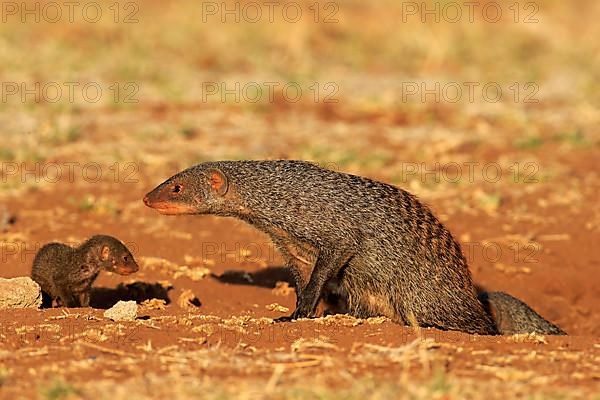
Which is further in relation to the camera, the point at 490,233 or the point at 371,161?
the point at 371,161

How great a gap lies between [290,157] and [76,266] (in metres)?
3.86

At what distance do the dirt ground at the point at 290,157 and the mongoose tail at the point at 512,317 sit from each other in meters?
0.93

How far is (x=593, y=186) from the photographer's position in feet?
29.6

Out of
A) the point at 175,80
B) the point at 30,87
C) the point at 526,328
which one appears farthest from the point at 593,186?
the point at 30,87

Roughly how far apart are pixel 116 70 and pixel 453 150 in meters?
4.53

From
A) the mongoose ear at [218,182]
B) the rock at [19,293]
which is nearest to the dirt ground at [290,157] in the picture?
the rock at [19,293]

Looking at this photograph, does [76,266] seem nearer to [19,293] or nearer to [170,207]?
[19,293]

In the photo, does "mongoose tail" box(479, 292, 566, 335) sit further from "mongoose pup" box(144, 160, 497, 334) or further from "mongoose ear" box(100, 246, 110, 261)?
"mongoose ear" box(100, 246, 110, 261)

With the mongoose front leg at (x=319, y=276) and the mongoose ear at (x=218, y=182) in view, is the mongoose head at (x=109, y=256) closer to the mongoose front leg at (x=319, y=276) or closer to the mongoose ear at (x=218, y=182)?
the mongoose ear at (x=218, y=182)

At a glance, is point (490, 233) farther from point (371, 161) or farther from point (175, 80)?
point (175, 80)

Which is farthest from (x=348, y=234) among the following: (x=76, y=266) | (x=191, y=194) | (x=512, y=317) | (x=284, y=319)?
(x=76, y=266)

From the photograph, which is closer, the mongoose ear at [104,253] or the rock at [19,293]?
the rock at [19,293]

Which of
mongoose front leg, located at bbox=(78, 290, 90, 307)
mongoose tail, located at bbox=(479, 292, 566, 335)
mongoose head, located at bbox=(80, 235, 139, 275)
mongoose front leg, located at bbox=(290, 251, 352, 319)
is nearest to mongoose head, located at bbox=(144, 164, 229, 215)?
mongoose head, located at bbox=(80, 235, 139, 275)

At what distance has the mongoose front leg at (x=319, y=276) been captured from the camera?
563cm
